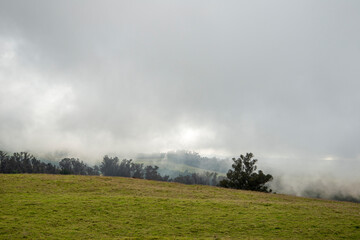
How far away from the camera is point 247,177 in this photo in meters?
62.9

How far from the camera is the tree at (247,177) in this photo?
60.0 m

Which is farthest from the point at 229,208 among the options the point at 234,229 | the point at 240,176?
the point at 240,176

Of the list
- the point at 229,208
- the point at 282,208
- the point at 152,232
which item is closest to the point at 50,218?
the point at 152,232

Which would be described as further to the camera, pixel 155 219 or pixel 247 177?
pixel 247 177

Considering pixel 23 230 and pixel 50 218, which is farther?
pixel 50 218

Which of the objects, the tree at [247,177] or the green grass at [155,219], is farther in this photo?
the tree at [247,177]

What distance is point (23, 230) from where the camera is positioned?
17016 millimetres

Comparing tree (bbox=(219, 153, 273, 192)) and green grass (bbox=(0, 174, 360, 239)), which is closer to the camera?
green grass (bbox=(0, 174, 360, 239))

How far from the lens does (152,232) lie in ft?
58.6

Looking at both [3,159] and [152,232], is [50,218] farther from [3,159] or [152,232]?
[3,159]

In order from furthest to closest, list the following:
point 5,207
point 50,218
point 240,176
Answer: point 240,176 → point 5,207 → point 50,218

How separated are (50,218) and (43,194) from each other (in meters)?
10.5

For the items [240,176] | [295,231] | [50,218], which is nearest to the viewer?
[295,231]

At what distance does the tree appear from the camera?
60031 millimetres
